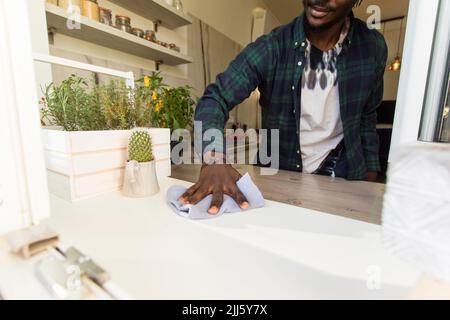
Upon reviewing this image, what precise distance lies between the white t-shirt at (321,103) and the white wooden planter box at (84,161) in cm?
79

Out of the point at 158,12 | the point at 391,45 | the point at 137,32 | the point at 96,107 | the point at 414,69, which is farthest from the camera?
the point at 391,45

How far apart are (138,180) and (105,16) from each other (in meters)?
1.17

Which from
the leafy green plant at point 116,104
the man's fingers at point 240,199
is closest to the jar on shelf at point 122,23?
the leafy green plant at point 116,104

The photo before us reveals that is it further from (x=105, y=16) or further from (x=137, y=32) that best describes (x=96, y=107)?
(x=137, y=32)

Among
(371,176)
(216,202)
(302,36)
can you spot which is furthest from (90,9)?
(371,176)

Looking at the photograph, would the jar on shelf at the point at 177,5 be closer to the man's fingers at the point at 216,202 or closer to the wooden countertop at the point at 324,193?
the wooden countertop at the point at 324,193

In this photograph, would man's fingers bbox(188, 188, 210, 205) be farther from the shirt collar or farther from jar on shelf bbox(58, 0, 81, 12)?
→ jar on shelf bbox(58, 0, 81, 12)

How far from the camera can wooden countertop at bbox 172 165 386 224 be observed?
0.51 metres

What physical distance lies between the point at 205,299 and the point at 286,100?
0.99 meters

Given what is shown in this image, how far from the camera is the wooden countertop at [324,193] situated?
514 mm

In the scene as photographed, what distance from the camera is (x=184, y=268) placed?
306mm

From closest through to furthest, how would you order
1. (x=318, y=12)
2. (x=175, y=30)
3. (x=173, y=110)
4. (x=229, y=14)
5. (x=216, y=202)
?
(x=216, y=202) → (x=318, y=12) → (x=173, y=110) → (x=175, y=30) → (x=229, y=14)

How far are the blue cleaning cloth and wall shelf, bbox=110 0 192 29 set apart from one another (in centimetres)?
142

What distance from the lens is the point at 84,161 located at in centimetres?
54
